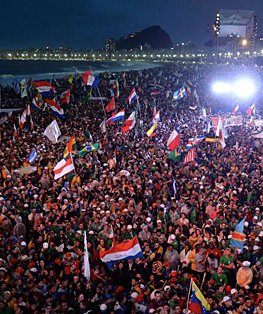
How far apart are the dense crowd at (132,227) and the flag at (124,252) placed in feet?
1.39

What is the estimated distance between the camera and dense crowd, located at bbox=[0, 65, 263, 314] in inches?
287

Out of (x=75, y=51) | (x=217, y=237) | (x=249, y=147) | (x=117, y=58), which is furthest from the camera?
(x=75, y=51)

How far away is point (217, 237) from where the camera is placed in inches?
357

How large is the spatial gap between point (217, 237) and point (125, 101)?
79.2 ft

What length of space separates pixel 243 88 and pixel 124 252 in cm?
2950

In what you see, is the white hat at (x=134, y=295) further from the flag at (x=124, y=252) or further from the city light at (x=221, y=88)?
the city light at (x=221, y=88)

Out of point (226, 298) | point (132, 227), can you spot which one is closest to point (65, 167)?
point (132, 227)

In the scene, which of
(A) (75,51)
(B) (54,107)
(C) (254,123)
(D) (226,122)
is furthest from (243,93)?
(A) (75,51)

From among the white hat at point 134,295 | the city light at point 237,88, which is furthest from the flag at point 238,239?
the city light at point 237,88

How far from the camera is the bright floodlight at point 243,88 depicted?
3441 centimetres

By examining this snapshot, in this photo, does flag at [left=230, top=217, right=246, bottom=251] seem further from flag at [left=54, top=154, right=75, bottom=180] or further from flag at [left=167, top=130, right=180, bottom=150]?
flag at [left=167, top=130, right=180, bottom=150]

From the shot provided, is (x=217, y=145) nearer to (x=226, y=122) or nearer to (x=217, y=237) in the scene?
(x=226, y=122)

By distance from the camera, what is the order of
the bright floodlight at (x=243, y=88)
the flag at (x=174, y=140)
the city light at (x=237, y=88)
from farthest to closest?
the city light at (x=237, y=88) < the bright floodlight at (x=243, y=88) < the flag at (x=174, y=140)

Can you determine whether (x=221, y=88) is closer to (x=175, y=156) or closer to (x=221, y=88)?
(x=221, y=88)
